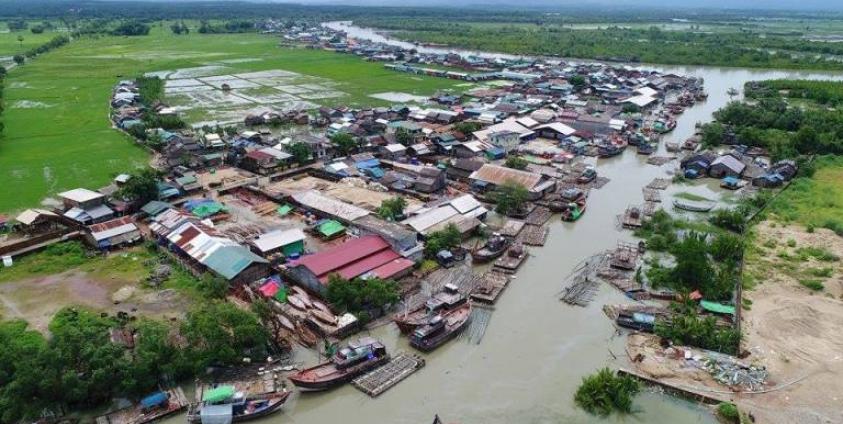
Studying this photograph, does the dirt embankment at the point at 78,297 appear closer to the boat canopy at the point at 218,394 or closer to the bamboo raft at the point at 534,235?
the boat canopy at the point at 218,394

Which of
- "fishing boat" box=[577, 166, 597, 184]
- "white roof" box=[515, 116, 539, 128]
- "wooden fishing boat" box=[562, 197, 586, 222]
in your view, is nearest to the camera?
"wooden fishing boat" box=[562, 197, 586, 222]

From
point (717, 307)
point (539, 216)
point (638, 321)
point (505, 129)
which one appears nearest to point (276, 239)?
point (539, 216)

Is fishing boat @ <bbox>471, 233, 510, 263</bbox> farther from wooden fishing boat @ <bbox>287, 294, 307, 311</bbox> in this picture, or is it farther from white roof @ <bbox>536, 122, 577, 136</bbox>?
white roof @ <bbox>536, 122, 577, 136</bbox>

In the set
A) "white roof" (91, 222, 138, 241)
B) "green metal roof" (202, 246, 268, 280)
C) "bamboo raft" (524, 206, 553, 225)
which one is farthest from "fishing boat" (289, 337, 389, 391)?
"white roof" (91, 222, 138, 241)

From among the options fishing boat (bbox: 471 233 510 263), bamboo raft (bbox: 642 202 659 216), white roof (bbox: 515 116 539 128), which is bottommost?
fishing boat (bbox: 471 233 510 263)

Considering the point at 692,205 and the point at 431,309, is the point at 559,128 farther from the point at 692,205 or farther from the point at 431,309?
the point at 431,309

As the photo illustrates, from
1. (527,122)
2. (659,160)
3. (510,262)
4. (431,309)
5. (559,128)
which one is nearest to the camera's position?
(431,309)
